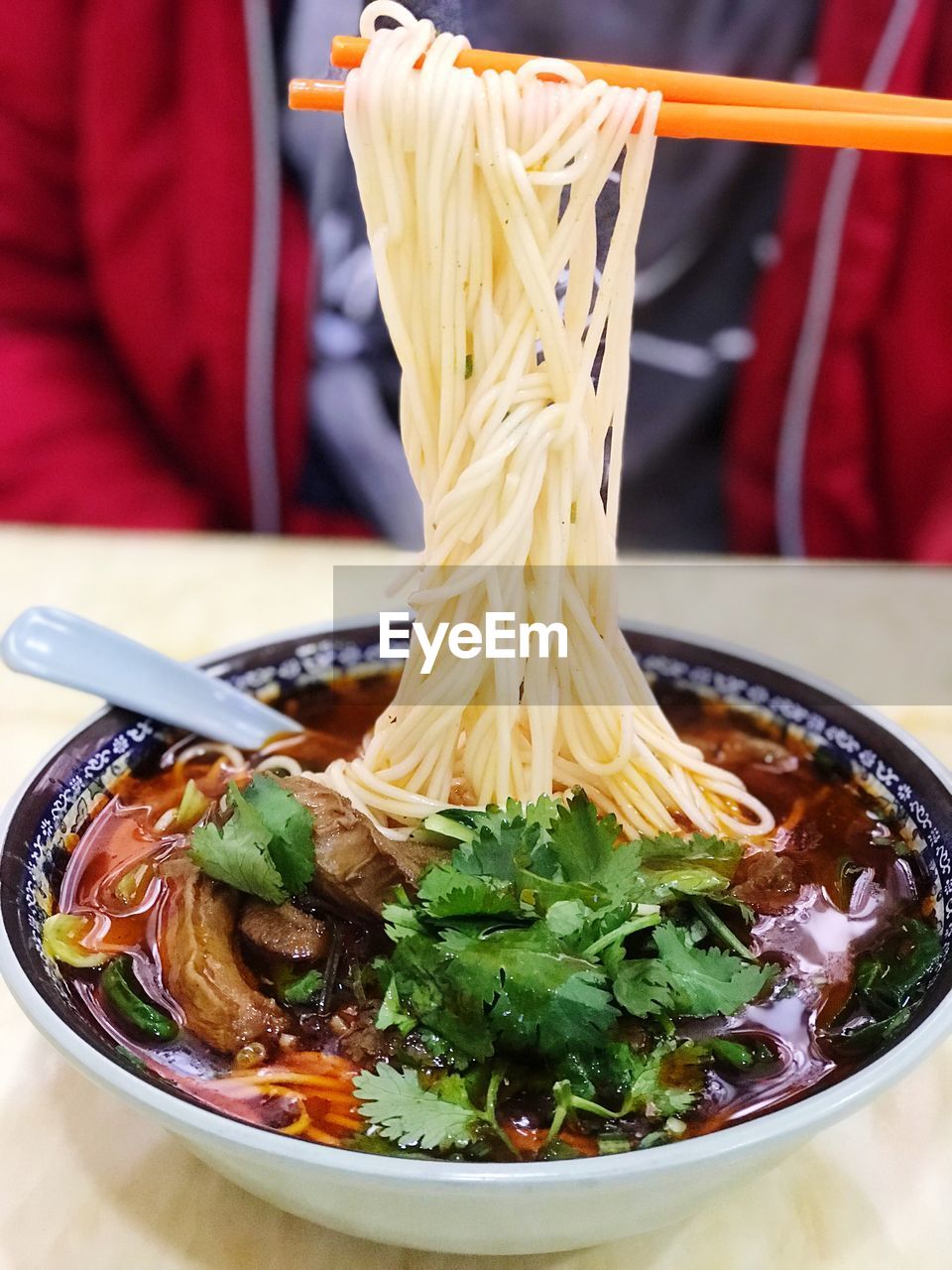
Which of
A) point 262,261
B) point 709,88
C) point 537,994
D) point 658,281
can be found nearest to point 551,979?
point 537,994

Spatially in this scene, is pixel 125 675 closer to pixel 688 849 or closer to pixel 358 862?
pixel 358 862

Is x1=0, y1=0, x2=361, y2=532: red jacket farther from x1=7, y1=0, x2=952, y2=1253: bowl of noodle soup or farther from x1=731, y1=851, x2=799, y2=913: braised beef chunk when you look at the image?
x1=731, y1=851, x2=799, y2=913: braised beef chunk

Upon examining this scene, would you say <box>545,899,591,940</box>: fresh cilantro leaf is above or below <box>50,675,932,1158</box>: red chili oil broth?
above

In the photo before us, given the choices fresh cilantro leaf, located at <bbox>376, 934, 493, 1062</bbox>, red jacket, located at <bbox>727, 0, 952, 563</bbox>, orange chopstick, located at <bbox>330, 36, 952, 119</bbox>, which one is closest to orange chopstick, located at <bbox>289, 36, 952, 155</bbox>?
orange chopstick, located at <bbox>330, 36, 952, 119</bbox>

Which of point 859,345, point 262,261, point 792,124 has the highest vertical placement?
point 792,124

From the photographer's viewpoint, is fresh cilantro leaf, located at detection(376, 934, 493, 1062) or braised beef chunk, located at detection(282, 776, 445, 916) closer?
fresh cilantro leaf, located at detection(376, 934, 493, 1062)

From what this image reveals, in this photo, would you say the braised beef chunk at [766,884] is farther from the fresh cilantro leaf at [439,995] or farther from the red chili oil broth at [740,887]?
the fresh cilantro leaf at [439,995]

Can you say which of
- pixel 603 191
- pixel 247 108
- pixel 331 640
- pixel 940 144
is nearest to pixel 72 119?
pixel 247 108
